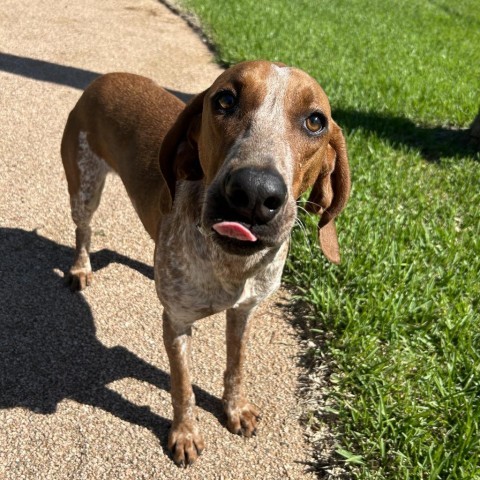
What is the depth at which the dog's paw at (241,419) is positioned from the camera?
10.5ft

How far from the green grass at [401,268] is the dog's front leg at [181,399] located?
33.5 inches

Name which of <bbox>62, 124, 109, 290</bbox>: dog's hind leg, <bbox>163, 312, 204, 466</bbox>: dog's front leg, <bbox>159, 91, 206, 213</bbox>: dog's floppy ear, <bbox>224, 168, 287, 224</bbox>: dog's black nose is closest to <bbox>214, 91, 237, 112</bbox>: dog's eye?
<bbox>159, 91, 206, 213</bbox>: dog's floppy ear

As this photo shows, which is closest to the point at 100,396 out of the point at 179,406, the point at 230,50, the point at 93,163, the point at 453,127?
the point at 179,406

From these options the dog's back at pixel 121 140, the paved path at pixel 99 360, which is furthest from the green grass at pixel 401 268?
the dog's back at pixel 121 140

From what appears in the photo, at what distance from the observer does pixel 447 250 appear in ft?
15.0

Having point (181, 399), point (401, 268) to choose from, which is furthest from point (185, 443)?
point (401, 268)

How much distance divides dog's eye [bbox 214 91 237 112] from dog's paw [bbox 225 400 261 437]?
1.79m

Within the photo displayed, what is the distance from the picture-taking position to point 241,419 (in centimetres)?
322

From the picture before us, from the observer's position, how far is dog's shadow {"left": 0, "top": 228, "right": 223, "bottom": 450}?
329 centimetres

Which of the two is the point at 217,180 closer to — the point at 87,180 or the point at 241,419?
the point at 241,419

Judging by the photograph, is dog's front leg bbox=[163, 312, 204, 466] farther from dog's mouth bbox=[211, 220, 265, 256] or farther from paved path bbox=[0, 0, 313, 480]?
dog's mouth bbox=[211, 220, 265, 256]

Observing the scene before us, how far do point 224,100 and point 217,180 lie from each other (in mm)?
485

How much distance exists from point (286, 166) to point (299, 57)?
23.5 ft

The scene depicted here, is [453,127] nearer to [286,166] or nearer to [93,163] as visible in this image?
[93,163]
